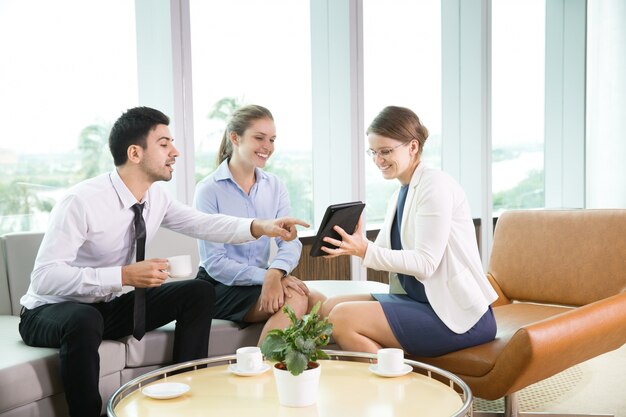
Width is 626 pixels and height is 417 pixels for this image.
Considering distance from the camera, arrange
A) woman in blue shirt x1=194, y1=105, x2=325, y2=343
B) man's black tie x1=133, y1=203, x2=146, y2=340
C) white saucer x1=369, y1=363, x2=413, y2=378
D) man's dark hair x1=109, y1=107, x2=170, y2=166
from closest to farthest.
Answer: white saucer x1=369, y1=363, x2=413, y2=378 → man's black tie x1=133, y1=203, x2=146, y2=340 → man's dark hair x1=109, y1=107, x2=170, y2=166 → woman in blue shirt x1=194, y1=105, x2=325, y2=343

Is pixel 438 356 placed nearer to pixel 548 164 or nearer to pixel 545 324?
pixel 545 324

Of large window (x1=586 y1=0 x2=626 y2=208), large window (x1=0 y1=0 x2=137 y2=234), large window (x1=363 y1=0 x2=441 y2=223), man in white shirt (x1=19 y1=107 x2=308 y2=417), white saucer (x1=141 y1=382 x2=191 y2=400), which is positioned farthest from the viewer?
large window (x1=586 y1=0 x2=626 y2=208)

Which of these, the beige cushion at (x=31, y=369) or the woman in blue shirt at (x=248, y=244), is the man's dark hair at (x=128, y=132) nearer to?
the woman in blue shirt at (x=248, y=244)

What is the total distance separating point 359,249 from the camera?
94.4 inches

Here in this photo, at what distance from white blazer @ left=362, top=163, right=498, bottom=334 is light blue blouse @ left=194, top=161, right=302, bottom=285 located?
0.58 metres

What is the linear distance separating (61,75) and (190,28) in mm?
658

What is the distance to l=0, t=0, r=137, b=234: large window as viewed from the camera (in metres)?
3.11

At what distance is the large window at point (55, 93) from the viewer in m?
3.11

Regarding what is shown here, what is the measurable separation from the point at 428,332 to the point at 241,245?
2.93 feet

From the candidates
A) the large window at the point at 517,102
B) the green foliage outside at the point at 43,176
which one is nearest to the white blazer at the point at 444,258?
the green foliage outside at the point at 43,176

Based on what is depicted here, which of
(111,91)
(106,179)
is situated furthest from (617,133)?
(106,179)

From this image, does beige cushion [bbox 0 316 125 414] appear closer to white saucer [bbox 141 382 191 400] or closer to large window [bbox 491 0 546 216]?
white saucer [bbox 141 382 191 400]

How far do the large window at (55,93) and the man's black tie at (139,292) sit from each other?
869 mm

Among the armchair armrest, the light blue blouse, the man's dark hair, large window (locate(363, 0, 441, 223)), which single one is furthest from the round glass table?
large window (locate(363, 0, 441, 223))
